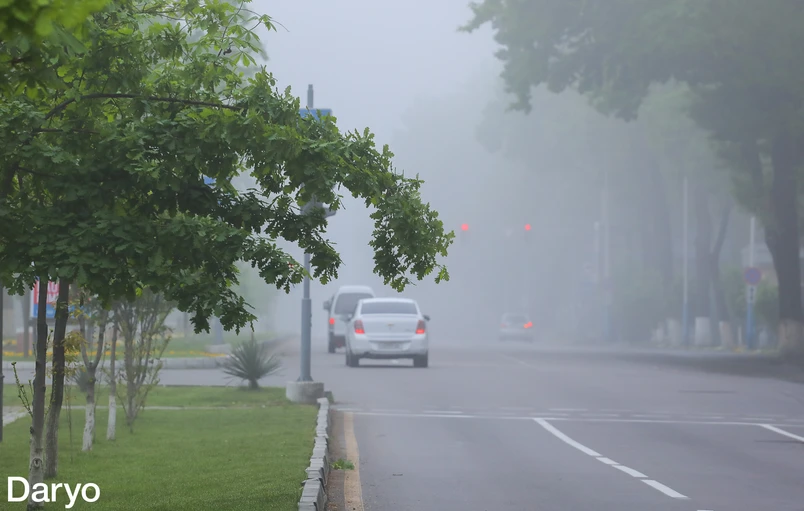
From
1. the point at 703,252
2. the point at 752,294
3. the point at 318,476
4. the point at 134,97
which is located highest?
the point at 703,252

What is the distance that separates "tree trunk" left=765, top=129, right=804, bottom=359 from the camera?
3656 centimetres

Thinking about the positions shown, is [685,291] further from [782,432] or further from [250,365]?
[782,432]

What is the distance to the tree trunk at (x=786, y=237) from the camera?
36562 mm

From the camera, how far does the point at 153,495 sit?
1045 centimetres

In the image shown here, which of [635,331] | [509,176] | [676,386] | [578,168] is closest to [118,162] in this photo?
[676,386]

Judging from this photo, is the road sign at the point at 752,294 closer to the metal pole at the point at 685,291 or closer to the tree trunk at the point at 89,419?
the metal pole at the point at 685,291

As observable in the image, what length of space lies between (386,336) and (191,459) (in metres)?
19.0

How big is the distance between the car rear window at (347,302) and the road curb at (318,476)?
27470 mm

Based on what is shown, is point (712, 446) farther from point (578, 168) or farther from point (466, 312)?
point (466, 312)

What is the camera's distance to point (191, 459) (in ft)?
43.1

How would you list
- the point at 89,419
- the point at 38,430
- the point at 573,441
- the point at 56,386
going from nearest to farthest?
the point at 38,430 < the point at 56,386 < the point at 89,419 < the point at 573,441

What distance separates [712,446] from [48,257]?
32.6 feet

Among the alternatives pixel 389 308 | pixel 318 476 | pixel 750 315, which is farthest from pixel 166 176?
pixel 750 315

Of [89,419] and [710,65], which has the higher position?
[710,65]
